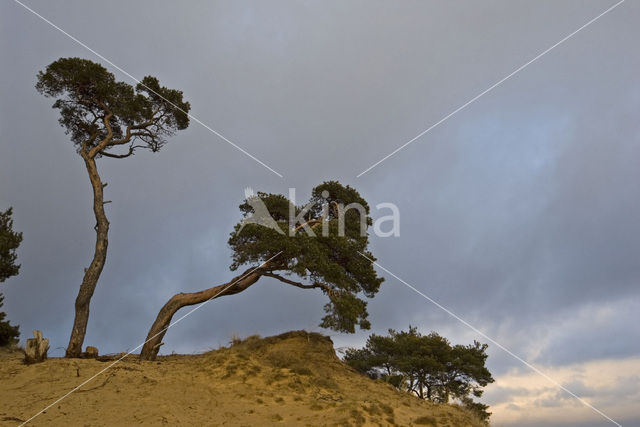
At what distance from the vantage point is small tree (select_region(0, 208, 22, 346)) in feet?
77.8

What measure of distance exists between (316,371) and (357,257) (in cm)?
574

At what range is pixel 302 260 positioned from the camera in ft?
60.5

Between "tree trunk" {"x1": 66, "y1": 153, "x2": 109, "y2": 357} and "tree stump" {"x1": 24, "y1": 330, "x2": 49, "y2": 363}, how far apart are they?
1.51 metres

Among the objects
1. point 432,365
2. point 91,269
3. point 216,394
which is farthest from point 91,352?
point 432,365

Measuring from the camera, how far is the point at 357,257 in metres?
20.4

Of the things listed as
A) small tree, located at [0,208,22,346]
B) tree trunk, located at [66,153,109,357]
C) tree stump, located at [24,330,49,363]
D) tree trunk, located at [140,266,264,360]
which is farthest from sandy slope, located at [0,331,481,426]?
small tree, located at [0,208,22,346]

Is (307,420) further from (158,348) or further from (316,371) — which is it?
(158,348)

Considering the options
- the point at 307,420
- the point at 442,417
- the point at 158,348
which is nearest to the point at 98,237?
the point at 158,348

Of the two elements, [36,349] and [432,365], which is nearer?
[36,349]

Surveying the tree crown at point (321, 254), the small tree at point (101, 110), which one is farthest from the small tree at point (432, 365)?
the small tree at point (101, 110)

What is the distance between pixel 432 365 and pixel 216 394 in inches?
843

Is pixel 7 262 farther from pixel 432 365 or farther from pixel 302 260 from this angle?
pixel 432 365

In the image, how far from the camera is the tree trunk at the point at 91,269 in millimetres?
18403

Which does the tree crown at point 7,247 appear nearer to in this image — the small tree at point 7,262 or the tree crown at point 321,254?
the small tree at point 7,262
